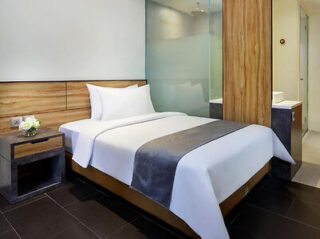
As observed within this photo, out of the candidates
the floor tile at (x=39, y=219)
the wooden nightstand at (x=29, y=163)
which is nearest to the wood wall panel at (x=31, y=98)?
the wooden nightstand at (x=29, y=163)

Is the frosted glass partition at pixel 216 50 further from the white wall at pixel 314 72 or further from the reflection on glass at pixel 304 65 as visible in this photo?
the white wall at pixel 314 72

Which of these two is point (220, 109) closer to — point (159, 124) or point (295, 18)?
point (159, 124)

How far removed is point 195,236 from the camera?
144 centimetres

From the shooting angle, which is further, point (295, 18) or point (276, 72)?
point (276, 72)

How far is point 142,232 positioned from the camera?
1.67 m

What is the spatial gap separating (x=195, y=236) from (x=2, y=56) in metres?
2.36

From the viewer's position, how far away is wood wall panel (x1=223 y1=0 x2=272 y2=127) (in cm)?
256

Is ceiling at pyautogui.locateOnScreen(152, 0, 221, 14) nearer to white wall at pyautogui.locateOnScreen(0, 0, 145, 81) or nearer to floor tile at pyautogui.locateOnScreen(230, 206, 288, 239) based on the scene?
white wall at pyautogui.locateOnScreen(0, 0, 145, 81)

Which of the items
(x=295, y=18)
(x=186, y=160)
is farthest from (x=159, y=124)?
(x=295, y=18)

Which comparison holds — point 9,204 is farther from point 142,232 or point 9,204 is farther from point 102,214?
point 142,232

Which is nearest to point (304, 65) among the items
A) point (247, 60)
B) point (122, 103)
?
point (247, 60)

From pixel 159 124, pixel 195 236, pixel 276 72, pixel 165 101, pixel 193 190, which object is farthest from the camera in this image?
pixel 276 72

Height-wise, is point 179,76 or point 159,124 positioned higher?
point 179,76

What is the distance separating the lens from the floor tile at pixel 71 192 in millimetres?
2139
